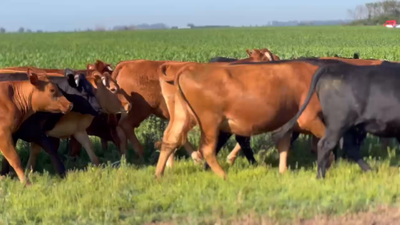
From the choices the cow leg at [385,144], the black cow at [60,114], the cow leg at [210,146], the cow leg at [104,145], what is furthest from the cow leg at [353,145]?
the cow leg at [104,145]

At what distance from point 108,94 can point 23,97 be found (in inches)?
58.7

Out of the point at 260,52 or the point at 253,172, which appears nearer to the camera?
the point at 253,172

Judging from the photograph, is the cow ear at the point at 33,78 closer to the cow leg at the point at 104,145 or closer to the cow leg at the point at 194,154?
the cow leg at the point at 104,145

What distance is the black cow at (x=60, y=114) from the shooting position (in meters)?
7.55

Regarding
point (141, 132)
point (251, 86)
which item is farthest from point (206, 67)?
point (141, 132)

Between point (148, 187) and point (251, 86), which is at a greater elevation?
point (251, 86)

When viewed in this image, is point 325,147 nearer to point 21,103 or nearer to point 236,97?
point 236,97

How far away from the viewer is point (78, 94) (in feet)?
26.6

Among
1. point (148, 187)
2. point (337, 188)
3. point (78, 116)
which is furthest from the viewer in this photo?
point (78, 116)

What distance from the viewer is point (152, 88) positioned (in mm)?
8805

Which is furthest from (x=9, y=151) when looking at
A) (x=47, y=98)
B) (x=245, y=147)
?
(x=245, y=147)

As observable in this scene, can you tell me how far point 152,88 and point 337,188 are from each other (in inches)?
144

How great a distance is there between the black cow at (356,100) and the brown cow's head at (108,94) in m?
2.96

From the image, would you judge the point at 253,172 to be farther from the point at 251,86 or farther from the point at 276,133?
the point at 251,86
